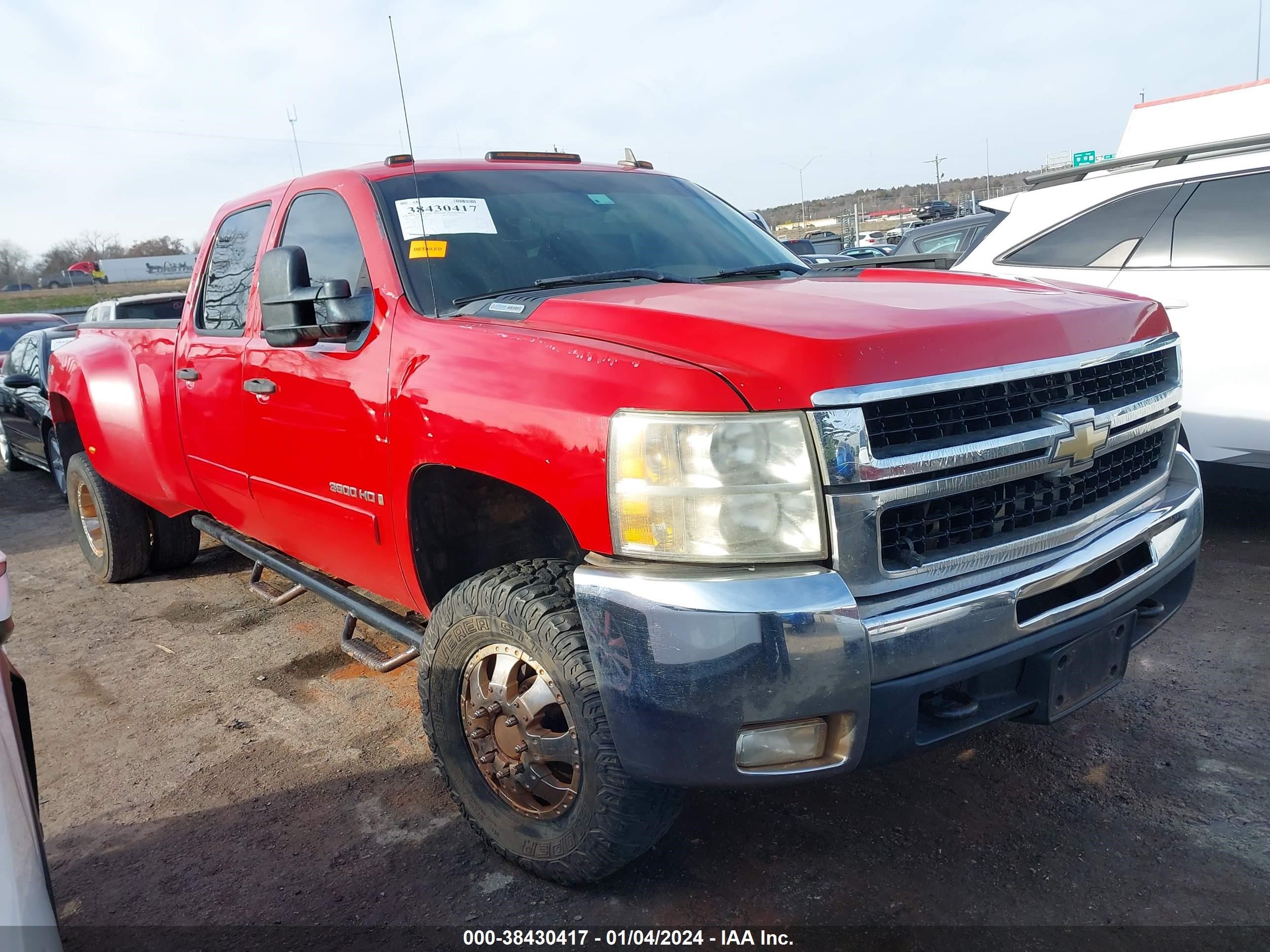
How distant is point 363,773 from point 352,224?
1.81 m

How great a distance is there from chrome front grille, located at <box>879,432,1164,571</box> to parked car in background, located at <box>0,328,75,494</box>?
6.81 m

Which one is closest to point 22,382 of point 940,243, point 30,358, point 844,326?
point 30,358

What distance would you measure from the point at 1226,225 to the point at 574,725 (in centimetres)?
418

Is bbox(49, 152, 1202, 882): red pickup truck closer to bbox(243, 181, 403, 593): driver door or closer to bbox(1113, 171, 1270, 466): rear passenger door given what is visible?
bbox(243, 181, 403, 593): driver door

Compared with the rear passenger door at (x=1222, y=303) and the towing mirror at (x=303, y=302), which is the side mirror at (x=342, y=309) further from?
the rear passenger door at (x=1222, y=303)

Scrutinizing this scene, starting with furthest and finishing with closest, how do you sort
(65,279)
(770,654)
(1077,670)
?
(65,279), (1077,670), (770,654)

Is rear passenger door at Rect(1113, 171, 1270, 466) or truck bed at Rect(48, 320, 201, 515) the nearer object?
truck bed at Rect(48, 320, 201, 515)

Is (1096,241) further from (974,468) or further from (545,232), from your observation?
(974,468)

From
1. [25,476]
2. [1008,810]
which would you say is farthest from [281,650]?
[25,476]

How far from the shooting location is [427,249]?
3037 millimetres

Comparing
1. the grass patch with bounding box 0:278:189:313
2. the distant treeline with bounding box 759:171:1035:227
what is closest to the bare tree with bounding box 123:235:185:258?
the grass patch with bounding box 0:278:189:313

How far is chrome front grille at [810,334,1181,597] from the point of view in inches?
79.0

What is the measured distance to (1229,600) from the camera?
13.8 feet

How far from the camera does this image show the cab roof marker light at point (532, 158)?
3.69m
